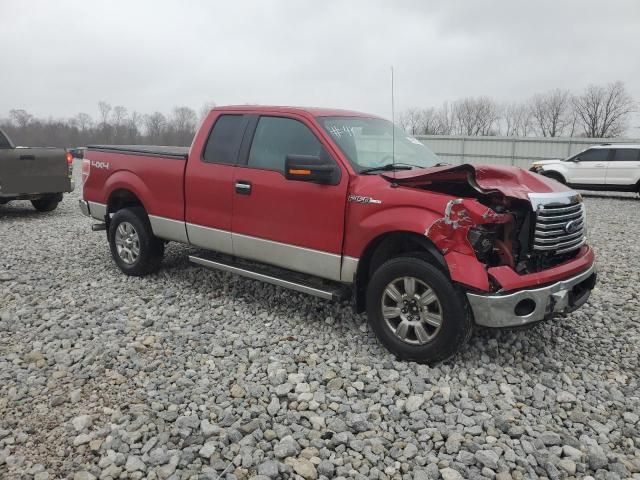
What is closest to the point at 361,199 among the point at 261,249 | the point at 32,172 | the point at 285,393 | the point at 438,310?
the point at 438,310

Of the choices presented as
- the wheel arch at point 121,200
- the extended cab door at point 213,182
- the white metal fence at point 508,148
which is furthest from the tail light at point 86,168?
the white metal fence at point 508,148

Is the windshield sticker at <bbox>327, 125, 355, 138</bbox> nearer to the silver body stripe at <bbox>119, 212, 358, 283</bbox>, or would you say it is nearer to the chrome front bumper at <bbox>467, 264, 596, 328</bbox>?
the silver body stripe at <bbox>119, 212, 358, 283</bbox>

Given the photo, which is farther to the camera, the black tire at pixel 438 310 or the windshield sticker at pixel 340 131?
the windshield sticker at pixel 340 131

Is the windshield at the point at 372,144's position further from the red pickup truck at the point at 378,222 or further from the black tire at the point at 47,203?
the black tire at the point at 47,203

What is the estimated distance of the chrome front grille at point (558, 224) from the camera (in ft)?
12.1

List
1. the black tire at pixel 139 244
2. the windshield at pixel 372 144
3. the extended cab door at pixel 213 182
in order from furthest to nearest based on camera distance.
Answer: the black tire at pixel 139 244, the extended cab door at pixel 213 182, the windshield at pixel 372 144

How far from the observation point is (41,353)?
13.3ft

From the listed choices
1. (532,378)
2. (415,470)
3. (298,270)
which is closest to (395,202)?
(298,270)

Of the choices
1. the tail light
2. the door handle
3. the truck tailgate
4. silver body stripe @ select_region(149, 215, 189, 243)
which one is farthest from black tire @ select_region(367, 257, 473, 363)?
the truck tailgate

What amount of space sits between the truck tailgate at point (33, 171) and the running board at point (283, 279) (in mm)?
6416

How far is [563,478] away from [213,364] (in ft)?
7.97

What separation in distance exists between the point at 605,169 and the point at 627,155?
73 centimetres

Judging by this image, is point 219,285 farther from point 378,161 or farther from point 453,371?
point 453,371

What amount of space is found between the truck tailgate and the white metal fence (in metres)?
19.8
